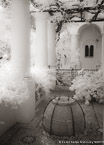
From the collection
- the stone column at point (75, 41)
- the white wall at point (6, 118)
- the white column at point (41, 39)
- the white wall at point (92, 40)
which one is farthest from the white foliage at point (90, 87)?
the white wall at point (92, 40)

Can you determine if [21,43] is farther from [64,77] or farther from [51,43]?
[64,77]

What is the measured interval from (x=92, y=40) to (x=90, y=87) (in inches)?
578

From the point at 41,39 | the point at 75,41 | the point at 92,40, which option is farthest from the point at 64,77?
the point at 92,40

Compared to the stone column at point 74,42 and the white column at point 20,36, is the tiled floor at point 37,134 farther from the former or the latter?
the stone column at point 74,42

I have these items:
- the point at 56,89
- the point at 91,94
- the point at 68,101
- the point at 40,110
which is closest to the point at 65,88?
the point at 56,89

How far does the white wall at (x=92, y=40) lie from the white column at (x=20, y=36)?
58.1ft

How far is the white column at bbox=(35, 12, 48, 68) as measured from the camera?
12.1 meters

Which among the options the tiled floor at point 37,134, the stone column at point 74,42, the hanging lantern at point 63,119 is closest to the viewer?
the tiled floor at point 37,134

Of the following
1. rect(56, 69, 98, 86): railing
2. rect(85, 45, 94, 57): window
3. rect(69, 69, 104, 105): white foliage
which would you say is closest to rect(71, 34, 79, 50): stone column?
A: rect(85, 45, 94, 57): window

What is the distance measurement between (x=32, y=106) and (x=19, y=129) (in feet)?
4.52

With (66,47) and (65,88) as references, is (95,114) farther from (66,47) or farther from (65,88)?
(66,47)

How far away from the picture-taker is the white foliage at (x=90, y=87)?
11.4 metres

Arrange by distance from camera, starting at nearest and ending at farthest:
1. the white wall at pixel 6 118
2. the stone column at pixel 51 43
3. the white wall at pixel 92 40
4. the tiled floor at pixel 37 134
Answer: the tiled floor at pixel 37 134, the white wall at pixel 6 118, the stone column at pixel 51 43, the white wall at pixel 92 40

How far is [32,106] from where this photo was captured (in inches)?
349
